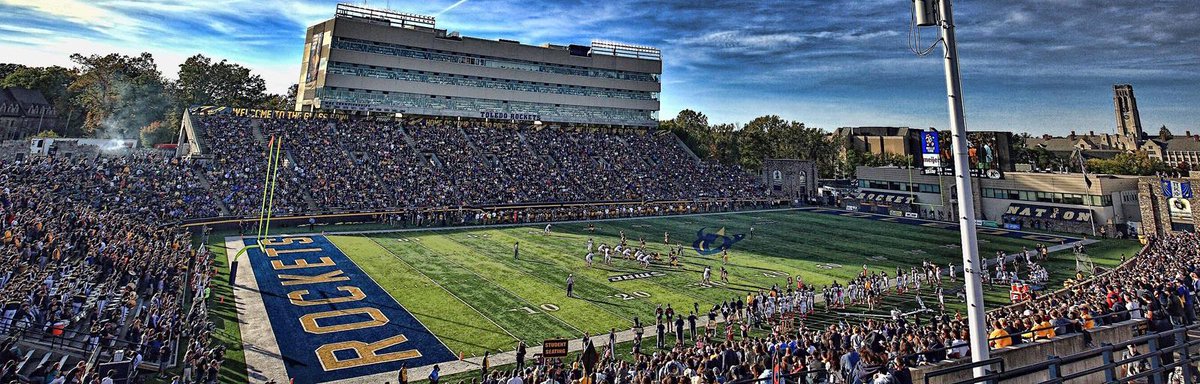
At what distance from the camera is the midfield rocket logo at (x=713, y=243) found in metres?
38.7

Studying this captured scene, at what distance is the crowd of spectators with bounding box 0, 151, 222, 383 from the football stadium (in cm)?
14

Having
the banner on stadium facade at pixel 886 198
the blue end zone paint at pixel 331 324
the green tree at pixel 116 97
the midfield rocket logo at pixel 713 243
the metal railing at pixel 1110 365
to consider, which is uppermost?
the green tree at pixel 116 97

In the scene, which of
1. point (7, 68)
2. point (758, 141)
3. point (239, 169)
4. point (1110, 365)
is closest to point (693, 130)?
point (758, 141)

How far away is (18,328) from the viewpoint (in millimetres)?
15430

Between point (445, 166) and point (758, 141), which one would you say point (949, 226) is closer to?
point (758, 141)

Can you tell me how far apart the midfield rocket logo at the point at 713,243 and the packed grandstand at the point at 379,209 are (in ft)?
40.4

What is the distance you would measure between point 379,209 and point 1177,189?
66874mm

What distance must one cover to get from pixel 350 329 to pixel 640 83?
2898 inches

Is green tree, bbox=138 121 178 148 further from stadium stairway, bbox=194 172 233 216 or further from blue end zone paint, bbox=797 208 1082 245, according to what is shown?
blue end zone paint, bbox=797 208 1082 245

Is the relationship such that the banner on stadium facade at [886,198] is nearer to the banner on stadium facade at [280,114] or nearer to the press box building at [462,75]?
the press box building at [462,75]

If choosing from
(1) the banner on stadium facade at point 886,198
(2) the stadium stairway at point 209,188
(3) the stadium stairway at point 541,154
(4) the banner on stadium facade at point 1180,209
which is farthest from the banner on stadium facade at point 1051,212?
(2) the stadium stairway at point 209,188

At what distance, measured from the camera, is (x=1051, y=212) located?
53812mm

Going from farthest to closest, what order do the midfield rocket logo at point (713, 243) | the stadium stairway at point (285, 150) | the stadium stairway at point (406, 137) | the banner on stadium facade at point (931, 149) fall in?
the stadium stairway at point (406, 137) < the stadium stairway at point (285, 150) < the midfield rocket logo at point (713, 243) < the banner on stadium facade at point (931, 149)

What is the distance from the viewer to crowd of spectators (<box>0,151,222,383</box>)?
53.4 feet
